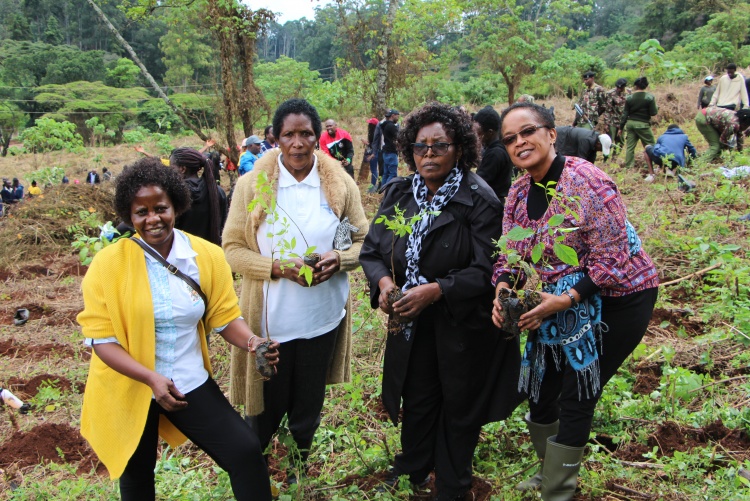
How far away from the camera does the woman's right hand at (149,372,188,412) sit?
6.54 feet

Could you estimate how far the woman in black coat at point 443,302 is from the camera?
2.37 meters

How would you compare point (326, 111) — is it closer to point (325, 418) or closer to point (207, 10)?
point (207, 10)

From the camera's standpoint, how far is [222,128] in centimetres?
1020

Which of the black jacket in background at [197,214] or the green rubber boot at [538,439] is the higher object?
the black jacket in background at [197,214]

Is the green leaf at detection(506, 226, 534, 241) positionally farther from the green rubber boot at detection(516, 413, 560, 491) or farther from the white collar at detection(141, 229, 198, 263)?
the white collar at detection(141, 229, 198, 263)

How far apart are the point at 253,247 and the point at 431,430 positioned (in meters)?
1.22

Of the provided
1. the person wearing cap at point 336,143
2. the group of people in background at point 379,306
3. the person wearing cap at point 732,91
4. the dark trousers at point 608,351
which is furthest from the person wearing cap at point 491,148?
the person wearing cap at point 732,91

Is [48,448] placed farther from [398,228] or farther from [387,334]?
[398,228]

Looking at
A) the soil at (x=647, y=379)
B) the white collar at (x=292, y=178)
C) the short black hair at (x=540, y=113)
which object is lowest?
the soil at (x=647, y=379)

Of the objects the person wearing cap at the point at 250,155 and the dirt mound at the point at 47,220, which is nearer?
the person wearing cap at the point at 250,155

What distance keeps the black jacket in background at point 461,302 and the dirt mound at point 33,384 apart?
10.9ft

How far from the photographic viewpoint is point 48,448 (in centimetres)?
354

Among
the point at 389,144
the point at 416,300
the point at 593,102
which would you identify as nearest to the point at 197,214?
the point at 416,300

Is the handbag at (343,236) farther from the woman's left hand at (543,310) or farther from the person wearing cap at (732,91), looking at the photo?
the person wearing cap at (732,91)
